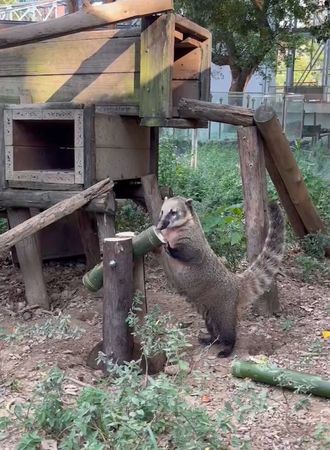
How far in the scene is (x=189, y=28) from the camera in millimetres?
4785

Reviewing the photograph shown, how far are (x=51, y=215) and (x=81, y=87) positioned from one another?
1293 mm

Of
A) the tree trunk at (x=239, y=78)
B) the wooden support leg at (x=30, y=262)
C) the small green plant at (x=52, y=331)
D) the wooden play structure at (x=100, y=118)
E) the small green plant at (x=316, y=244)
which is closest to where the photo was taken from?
the small green plant at (x=52, y=331)

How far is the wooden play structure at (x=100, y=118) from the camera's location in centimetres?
440

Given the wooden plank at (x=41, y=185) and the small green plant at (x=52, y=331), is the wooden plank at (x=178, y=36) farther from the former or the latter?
the small green plant at (x=52, y=331)

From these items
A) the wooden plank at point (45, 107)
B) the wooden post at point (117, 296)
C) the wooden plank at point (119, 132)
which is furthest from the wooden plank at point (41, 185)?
the wooden post at point (117, 296)

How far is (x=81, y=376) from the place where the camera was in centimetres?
359

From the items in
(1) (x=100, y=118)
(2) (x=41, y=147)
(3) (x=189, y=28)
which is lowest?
(2) (x=41, y=147)

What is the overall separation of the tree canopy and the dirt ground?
9394 mm

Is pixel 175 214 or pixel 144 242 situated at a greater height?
pixel 175 214

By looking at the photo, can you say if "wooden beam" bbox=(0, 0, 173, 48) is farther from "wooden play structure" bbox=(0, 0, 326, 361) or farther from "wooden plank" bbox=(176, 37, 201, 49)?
"wooden plank" bbox=(176, 37, 201, 49)

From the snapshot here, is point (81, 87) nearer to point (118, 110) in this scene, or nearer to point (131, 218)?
point (118, 110)

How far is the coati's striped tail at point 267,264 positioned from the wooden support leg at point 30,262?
1794 mm

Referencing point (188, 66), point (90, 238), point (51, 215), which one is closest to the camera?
point (51, 215)

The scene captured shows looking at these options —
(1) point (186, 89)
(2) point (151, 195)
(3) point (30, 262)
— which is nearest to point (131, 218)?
(2) point (151, 195)
